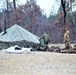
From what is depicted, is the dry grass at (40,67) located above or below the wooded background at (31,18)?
below

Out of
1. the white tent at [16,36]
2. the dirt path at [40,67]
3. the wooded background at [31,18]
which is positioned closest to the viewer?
the dirt path at [40,67]

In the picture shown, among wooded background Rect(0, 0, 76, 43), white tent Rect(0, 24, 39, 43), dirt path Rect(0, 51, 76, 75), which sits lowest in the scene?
dirt path Rect(0, 51, 76, 75)

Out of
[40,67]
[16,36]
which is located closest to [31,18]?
[16,36]

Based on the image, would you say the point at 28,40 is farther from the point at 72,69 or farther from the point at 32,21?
the point at 32,21

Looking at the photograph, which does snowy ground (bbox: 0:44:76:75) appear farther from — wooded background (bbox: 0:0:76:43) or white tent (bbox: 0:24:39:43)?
wooded background (bbox: 0:0:76:43)

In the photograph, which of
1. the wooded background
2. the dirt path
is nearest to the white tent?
the dirt path

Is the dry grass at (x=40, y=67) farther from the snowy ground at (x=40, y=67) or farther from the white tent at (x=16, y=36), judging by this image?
the white tent at (x=16, y=36)

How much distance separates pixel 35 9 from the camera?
43.5m

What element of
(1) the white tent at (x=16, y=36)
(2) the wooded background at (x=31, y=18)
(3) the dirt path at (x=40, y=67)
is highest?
(2) the wooded background at (x=31, y=18)

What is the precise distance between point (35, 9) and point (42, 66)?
3100 centimetres

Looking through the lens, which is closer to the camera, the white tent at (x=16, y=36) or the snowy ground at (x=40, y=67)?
the snowy ground at (x=40, y=67)

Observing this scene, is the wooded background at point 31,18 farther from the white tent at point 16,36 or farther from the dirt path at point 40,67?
the dirt path at point 40,67

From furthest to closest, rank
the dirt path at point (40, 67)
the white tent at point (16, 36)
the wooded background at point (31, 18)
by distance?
1. the wooded background at point (31, 18)
2. the white tent at point (16, 36)
3. the dirt path at point (40, 67)

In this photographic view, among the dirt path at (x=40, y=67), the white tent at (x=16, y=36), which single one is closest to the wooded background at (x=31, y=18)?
the white tent at (x=16, y=36)
